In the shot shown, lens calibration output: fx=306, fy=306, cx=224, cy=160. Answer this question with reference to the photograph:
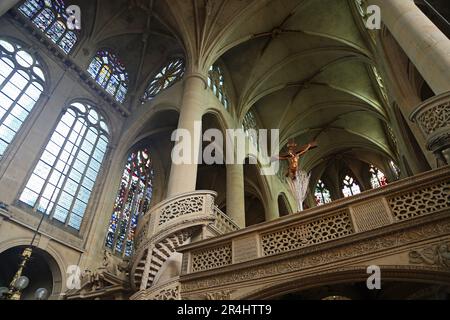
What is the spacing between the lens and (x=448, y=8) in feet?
28.8

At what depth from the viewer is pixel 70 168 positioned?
446 inches

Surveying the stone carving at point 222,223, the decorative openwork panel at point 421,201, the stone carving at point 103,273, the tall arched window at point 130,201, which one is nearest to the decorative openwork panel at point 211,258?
the stone carving at point 222,223

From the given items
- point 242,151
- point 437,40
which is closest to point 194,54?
point 242,151

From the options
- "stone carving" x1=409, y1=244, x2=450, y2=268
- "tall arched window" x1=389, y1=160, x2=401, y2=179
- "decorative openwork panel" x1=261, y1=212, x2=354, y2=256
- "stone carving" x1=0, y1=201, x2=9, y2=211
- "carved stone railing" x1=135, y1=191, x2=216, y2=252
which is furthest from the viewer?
"tall arched window" x1=389, y1=160, x2=401, y2=179

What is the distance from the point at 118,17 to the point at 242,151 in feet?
29.8

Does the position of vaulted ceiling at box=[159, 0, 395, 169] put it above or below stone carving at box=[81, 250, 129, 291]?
above

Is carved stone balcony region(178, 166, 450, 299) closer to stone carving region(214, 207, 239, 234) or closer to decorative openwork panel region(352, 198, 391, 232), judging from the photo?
decorative openwork panel region(352, 198, 391, 232)

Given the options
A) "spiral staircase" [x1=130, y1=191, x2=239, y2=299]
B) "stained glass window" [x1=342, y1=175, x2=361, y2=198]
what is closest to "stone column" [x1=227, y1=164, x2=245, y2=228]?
"spiral staircase" [x1=130, y1=191, x2=239, y2=299]

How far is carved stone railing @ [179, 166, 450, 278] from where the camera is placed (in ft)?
12.4

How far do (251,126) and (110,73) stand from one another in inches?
311

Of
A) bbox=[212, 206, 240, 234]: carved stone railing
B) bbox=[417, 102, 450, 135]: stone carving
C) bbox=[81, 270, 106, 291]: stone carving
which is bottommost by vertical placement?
bbox=[81, 270, 106, 291]: stone carving

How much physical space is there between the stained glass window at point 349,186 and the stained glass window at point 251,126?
1006 centimetres

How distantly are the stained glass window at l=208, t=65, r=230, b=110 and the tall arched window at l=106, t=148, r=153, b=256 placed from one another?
480 centimetres

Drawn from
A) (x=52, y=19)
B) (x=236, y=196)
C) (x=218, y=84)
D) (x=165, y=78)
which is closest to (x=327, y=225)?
(x=236, y=196)
